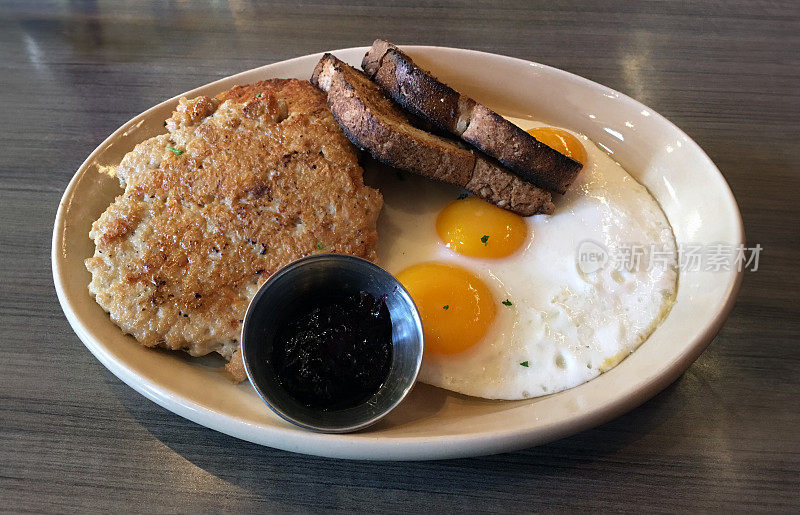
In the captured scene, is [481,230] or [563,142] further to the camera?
[563,142]

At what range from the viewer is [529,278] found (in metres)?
2.22

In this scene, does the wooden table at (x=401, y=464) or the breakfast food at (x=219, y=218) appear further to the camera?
the breakfast food at (x=219, y=218)

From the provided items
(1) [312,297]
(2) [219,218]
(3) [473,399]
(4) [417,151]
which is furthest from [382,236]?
(3) [473,399]

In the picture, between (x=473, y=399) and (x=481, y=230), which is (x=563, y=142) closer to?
(x=481, y=230)

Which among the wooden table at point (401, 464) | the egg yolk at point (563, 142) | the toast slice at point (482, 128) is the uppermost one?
the toast slice at point (482, 128)

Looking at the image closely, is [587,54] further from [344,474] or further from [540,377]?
[344,474]

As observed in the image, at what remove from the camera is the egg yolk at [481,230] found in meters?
2.28

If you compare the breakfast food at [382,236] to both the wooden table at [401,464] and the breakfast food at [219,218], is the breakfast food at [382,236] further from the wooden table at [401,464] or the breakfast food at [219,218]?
the wooden table at [401,464]

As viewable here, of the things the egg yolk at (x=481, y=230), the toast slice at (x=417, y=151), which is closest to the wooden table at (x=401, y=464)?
the egg yolk at (x=481, y=230)

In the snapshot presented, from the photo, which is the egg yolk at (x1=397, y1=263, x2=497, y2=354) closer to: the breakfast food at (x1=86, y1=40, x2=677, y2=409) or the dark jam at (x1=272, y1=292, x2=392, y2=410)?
the breakfast food at (x1=86, y1=40, x2=677, y2=409)

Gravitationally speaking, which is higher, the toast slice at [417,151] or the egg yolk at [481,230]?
the toast slice at [417,151]

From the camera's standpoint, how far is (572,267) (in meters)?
2.22

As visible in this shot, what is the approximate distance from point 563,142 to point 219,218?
1550mm

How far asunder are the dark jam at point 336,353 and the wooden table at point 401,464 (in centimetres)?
27
